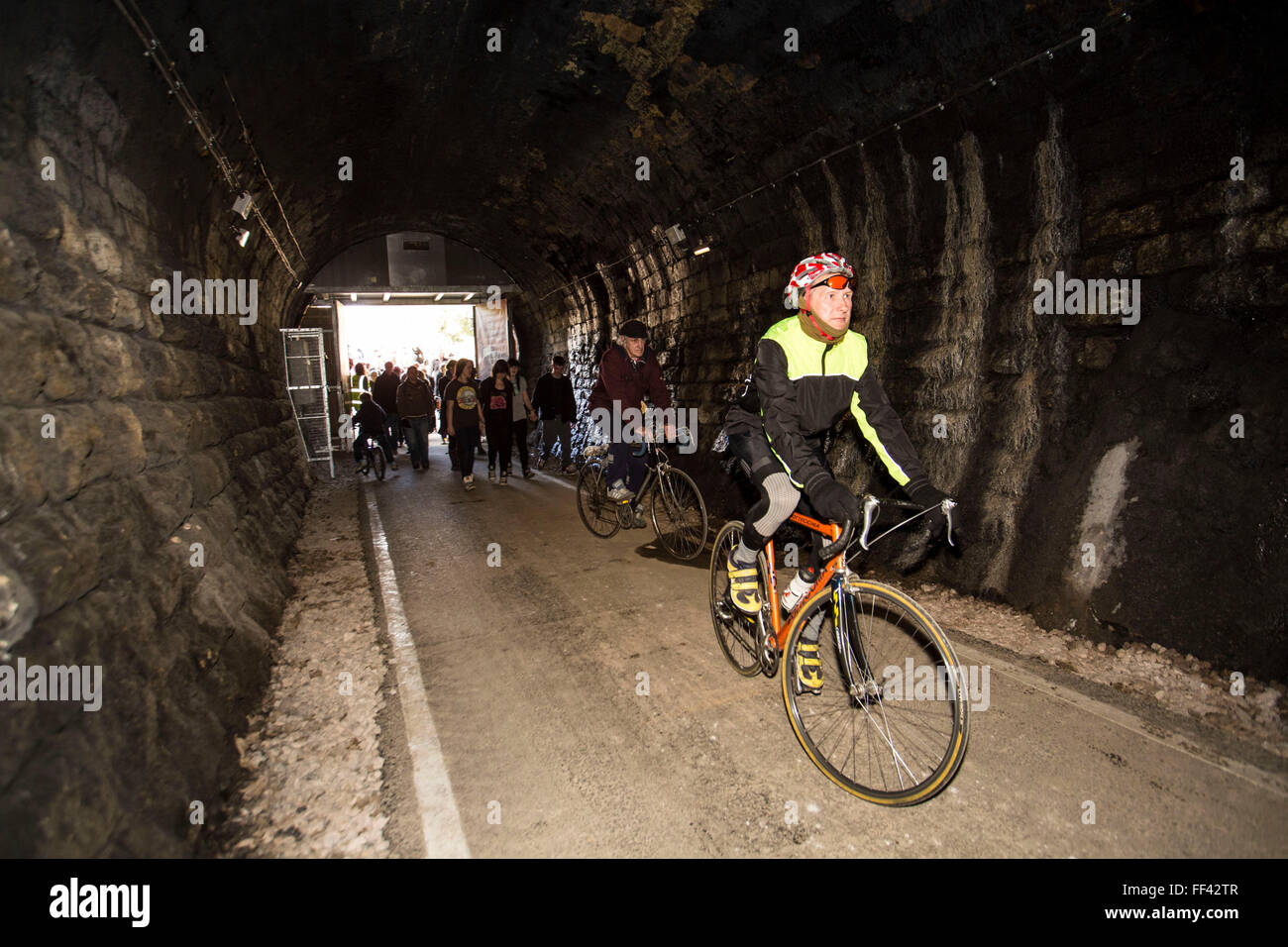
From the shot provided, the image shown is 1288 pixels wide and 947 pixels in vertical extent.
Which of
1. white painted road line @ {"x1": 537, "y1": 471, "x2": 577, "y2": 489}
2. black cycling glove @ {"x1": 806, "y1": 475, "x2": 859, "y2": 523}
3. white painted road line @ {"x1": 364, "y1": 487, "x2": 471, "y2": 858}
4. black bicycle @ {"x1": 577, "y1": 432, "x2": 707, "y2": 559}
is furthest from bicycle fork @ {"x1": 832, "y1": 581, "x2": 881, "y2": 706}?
white painted road line @ {"x1": 537, "y1": 471, "x2": 577, "y2": 489}

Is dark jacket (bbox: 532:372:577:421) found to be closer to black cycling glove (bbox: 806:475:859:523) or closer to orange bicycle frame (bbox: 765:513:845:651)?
orange bicycle frame (bbox: 765:513:845:651)

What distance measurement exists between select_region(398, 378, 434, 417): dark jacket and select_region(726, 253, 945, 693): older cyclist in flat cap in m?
10.7

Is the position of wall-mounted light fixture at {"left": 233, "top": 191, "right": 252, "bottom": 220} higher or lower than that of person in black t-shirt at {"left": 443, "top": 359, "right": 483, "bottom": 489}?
higher

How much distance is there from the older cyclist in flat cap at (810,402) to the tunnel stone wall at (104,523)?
275 centimetres

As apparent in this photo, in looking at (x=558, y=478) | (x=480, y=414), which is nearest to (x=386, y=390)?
(x=480, y=414)

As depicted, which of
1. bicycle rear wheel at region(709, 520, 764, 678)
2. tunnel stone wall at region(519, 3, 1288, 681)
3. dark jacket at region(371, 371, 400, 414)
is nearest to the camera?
tunnel stone wall at region(519, 3, 1288, 681)

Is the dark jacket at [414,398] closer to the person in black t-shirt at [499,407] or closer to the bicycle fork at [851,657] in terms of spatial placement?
the person in black t-shirt at [499,407]

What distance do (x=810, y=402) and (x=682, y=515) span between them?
3.37 meters

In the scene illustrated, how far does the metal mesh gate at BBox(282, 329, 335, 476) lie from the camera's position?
13.9 meters

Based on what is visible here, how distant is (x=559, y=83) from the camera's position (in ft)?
24.9

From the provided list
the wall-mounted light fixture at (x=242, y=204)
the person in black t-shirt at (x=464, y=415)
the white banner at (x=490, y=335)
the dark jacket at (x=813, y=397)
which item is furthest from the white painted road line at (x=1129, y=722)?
the white banner at (x=490, y=335)

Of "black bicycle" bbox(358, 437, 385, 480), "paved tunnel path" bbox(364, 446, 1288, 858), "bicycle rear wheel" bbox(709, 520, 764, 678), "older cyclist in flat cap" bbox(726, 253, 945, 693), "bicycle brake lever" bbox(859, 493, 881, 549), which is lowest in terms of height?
"paved tunnel path" bbox(364, 446, 1288, 858)

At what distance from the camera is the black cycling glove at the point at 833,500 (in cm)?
287
